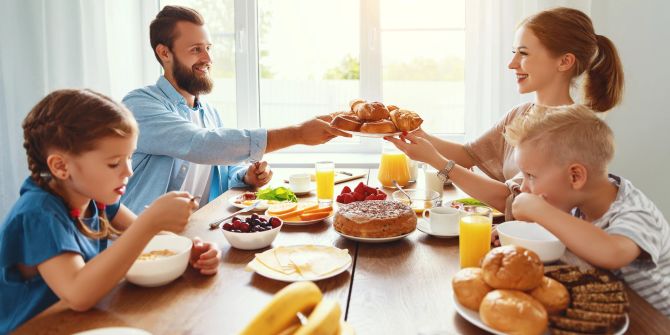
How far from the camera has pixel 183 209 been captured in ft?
3.89

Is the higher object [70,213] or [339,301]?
[70,213]

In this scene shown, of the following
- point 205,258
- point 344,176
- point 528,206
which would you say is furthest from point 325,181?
point 528,206

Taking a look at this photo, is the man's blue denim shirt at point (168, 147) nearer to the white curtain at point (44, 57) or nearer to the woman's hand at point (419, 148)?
the woman's hand at point (419, 148)

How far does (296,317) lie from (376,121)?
117cm

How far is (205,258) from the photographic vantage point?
1.26 m

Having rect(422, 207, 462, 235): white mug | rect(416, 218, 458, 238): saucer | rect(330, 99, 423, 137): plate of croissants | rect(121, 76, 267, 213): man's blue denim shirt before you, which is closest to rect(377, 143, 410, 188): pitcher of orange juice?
rect(330, 99, 423, 137): plate of croissants

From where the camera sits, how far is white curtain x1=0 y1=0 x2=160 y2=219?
9.96ft

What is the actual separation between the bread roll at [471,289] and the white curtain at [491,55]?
237 cm

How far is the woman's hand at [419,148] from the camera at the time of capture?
1.90 m

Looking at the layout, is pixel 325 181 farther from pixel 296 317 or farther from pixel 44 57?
pixel 44 57

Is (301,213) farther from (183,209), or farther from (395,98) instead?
(395,98)

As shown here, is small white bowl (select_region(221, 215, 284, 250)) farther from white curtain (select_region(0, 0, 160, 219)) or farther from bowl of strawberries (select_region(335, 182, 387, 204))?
white curtain (select_region(0, 0, 160, 219))

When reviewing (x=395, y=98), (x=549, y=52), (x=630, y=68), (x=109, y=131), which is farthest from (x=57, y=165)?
(x=630, y=68)

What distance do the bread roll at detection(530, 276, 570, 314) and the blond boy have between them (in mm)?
244
